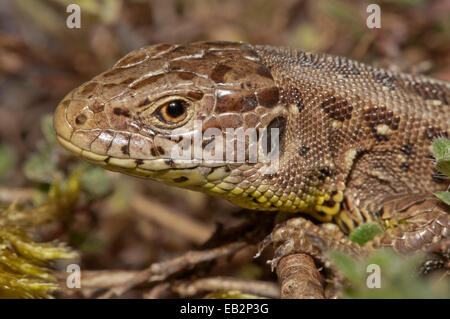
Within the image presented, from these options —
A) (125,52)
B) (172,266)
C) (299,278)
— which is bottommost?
(299,278)

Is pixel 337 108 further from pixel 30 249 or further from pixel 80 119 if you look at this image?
pixel 30 249

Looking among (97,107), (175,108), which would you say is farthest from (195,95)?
(97,107)

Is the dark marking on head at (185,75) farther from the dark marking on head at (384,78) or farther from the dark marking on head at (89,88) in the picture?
the dark marking on head at (384,78)

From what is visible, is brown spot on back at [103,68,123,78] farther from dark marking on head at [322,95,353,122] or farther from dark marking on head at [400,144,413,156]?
dark marking on head at [400,144,413,156]

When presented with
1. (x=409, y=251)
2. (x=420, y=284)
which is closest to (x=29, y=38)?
(x=409, y=251)

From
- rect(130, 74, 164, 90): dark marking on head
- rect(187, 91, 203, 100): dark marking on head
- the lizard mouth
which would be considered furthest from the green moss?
rect(187, 91, 203, 100): dark marking on head

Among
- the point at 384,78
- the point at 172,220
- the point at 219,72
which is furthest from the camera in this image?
the point at 172,220

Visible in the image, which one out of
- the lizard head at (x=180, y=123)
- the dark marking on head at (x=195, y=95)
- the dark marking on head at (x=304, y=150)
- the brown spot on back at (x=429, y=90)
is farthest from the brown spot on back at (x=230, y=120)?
the brown spot on back at (x=429, y=90)
